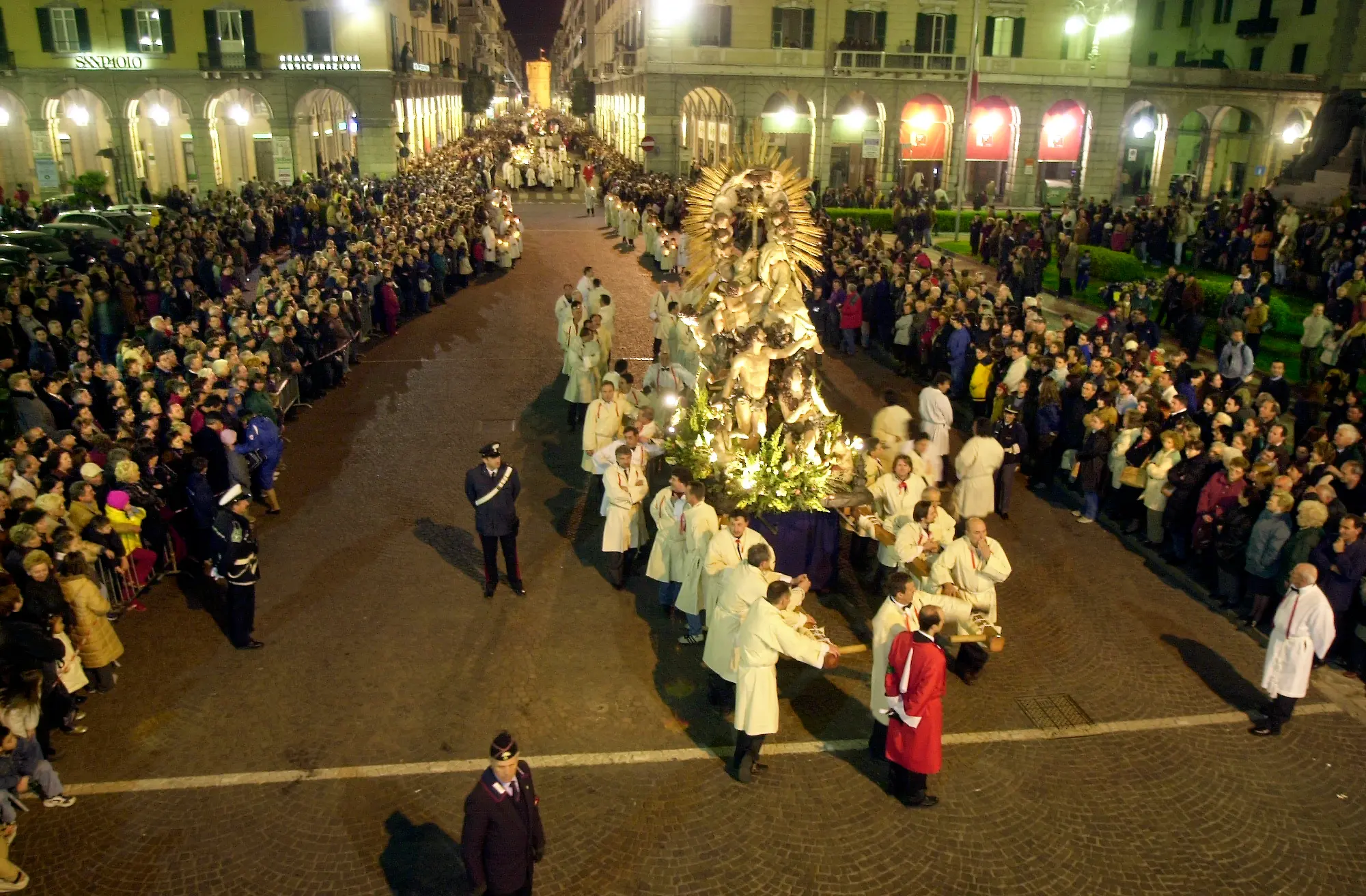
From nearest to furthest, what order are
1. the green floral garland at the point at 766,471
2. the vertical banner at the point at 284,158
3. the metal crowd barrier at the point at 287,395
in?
the green floral garland at the point at 766,471
the metal crowd barrier at the point at 287,395
the vertical banner at the point at 284,158

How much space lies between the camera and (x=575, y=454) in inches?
543

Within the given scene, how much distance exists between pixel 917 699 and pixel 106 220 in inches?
1144

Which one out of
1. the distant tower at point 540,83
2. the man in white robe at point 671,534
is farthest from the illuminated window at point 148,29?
the distant tower at point 540,83

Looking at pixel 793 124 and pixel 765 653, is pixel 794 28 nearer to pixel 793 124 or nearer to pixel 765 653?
pixel 793 124

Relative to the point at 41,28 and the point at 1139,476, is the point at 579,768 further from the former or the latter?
the point at 41,28

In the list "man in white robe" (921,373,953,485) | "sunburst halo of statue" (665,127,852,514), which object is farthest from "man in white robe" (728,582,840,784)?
"man in white robe" (921,373,953,485)

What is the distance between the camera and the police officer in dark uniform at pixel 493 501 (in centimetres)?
928

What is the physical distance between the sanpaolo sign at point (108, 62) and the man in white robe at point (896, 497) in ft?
134

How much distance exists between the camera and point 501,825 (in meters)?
5.17

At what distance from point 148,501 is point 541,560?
12.4ft

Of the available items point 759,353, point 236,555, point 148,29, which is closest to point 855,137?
point 148,29

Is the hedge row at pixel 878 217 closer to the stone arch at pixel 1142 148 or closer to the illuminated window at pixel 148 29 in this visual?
the stone arch at pixel 1142 148

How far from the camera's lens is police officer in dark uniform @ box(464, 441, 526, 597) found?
9.28 m

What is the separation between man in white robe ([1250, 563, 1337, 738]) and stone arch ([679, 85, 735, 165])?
112 ft
